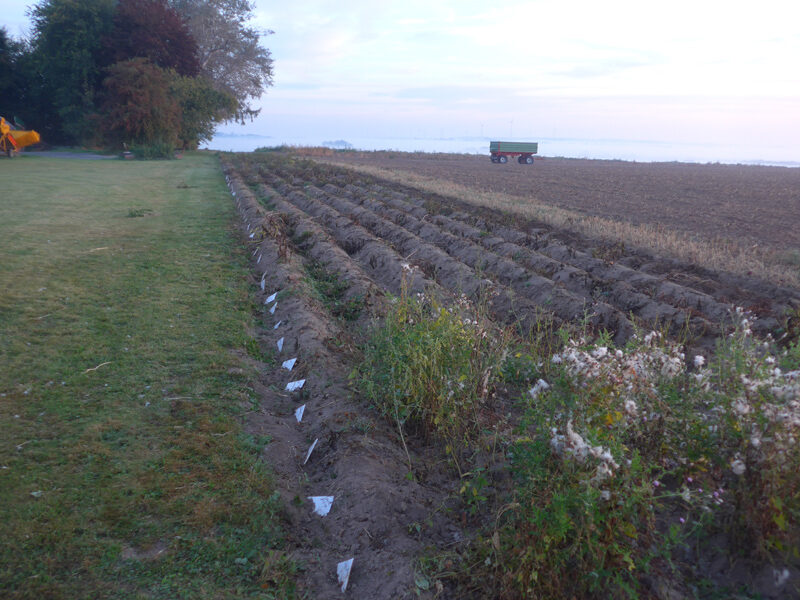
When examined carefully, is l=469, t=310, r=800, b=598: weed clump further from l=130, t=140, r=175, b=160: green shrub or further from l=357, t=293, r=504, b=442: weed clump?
l=130, t=140, r=175, b=160: green shrub

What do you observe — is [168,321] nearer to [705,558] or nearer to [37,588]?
[37,588]

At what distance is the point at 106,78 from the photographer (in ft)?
117

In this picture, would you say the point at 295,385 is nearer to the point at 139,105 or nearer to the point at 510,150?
the point at 139,105

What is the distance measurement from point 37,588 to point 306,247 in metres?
8.48

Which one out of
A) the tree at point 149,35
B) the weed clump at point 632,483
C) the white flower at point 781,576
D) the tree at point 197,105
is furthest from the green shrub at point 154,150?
the white flower at point 781,576

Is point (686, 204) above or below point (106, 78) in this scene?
below

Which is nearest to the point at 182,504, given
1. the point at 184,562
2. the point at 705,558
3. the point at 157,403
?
the point at 184,562

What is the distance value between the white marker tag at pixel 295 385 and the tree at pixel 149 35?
40.3 metres

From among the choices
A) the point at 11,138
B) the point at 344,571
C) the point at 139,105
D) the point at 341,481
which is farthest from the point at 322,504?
the point at 139,105

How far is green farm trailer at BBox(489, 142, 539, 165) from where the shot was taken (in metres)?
50.1

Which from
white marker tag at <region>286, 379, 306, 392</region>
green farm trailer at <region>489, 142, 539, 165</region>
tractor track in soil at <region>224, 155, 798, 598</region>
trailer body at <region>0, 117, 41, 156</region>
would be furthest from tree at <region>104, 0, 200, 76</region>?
white marker tag at <region>286, 379, 306, 392</region>

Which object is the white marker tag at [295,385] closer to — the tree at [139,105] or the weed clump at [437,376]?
the weed clump at [437,376]

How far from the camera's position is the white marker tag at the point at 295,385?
512cm

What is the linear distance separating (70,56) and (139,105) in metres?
6.63
